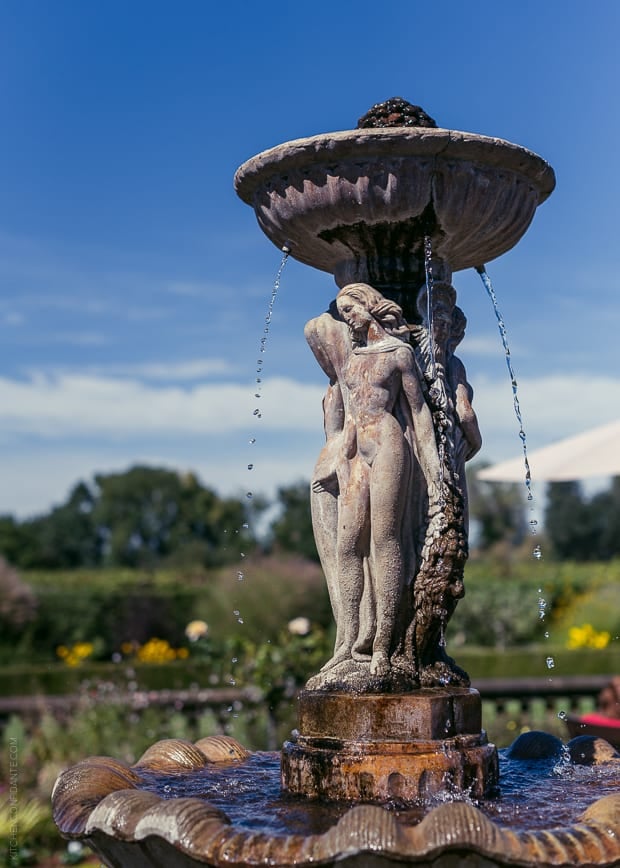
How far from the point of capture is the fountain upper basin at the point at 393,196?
13.6 ft

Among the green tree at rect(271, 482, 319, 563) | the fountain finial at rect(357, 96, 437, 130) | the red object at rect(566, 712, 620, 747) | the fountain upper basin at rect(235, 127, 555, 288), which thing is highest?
the green tree at rect(271, 482, 319, 563)

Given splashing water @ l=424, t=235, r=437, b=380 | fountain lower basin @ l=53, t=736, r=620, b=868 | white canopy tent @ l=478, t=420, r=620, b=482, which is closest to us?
fountain lower basin @ l=53, t=736, r=620, b=868

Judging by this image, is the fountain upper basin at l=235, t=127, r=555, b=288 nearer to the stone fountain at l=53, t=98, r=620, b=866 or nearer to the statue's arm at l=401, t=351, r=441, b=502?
the stone fountain at l=53, t=98, r=620, b=866

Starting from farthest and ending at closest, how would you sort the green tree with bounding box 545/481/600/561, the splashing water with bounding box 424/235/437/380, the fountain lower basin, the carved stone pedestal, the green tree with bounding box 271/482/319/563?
the green tree with bounding box 545/481/600/561
the green tree with bounding box 271/482/319/563
the splashing water with bounding box 424/235/437/380
the carved stone pedestal
the fountain lower basin

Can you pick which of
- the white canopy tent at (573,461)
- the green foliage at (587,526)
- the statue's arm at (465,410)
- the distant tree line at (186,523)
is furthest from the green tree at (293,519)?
the statue's arm at (465,410)

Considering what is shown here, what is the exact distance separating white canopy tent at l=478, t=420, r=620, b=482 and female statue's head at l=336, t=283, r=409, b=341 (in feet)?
18.5

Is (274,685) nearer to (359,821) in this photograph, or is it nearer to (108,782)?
(108,782)

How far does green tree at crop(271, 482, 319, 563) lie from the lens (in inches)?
1557

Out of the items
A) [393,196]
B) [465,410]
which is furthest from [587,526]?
[393,196]

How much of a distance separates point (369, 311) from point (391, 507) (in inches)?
31.3

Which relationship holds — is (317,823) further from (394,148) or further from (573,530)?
(573,530)

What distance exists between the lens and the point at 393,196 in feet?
14.0

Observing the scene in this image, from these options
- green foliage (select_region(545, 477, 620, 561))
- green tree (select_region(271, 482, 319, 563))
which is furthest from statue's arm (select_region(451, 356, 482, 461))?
green foliage (select_region(545, 477, 620, 561))

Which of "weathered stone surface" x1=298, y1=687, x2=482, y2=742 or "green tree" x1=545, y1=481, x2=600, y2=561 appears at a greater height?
"green tree" x1=545, y1=481, x2=600, y2=561
